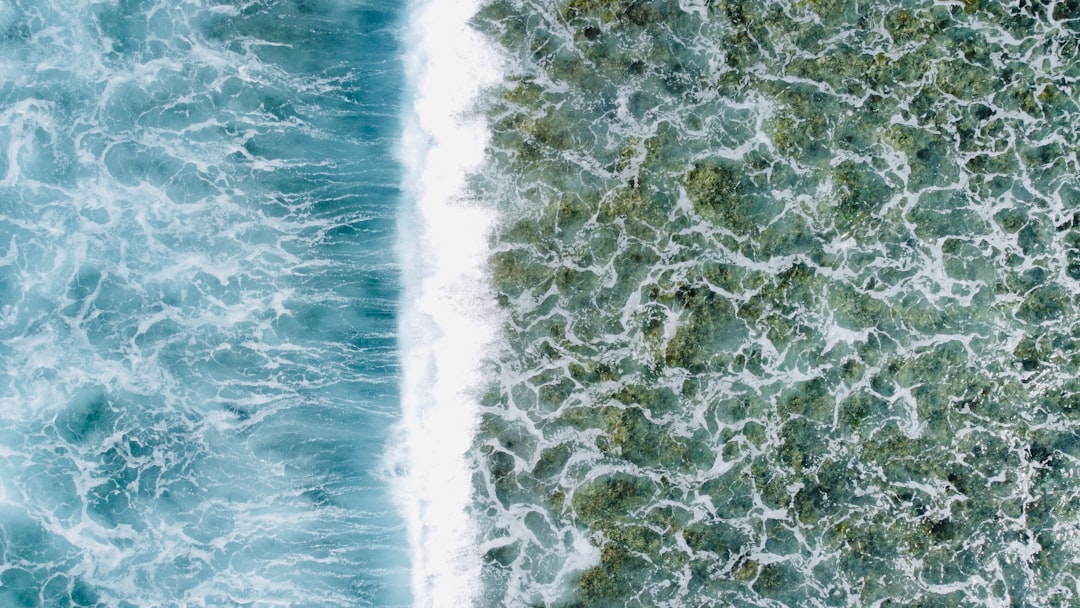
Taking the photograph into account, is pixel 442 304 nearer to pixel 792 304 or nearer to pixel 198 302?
pixel 198 302

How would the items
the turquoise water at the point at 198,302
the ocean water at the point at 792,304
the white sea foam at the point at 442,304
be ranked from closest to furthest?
the ocean water at the point at 792,304 → the white sea foam at the point at 442,304 → the turquoise water at the point at 198,302

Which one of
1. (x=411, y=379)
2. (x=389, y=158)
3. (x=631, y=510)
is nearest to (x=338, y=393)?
(x=411, y=379)

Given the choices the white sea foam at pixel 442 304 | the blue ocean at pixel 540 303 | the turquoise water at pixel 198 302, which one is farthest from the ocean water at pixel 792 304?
the turquoise water at pixel 198 302

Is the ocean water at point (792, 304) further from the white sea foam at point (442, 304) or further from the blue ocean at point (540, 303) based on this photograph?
the white sea foam at point (442, 304)

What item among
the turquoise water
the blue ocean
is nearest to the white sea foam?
the blue ocean

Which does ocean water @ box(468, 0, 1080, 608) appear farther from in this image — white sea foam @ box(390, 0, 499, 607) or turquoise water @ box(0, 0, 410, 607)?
turquoise water @ box(0, 0, 410, 607)

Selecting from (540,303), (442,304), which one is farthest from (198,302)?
(540,303)

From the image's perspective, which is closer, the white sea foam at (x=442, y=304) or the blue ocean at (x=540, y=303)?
the blue ocean at (x=540, y=303)
